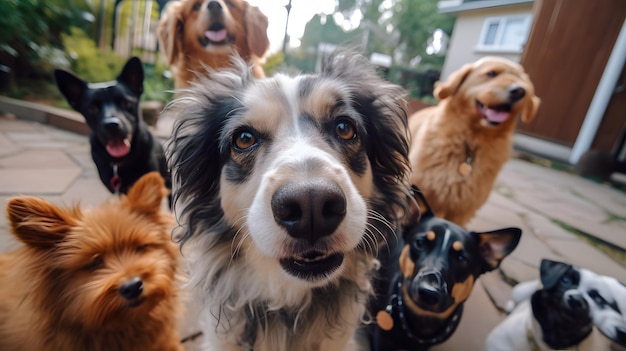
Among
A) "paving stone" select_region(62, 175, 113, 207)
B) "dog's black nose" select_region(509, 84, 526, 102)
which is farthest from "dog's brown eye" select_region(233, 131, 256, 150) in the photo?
"dog's black nose" select_region(509, 84, 526, 102)

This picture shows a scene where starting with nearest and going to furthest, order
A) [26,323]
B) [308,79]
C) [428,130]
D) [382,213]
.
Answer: [26,323]
[308,79]
[382,213]
[428,130]

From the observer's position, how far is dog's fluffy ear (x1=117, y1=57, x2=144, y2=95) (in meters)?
2.44

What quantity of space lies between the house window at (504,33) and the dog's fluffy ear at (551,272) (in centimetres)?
1213

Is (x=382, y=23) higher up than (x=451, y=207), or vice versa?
(x=382, y=23)

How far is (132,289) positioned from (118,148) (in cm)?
137

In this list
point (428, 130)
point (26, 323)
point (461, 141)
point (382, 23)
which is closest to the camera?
point (26, 323)

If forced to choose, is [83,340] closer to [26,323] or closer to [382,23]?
[26,323]

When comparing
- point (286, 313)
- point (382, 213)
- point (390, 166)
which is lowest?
point (286, 313)

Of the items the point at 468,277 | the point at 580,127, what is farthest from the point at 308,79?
the point at 580,127

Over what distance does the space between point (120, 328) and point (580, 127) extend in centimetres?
967

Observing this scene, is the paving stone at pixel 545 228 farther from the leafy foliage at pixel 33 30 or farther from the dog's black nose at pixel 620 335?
the leafy foliage at pixel 33 30

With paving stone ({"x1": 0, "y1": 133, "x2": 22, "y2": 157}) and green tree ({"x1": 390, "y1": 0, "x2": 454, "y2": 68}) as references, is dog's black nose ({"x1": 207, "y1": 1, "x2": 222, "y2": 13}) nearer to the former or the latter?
paving stone ({"x1": 0, "y1": 133, "x2": 22, "y2": 157})

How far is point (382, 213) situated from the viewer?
5.39 ft

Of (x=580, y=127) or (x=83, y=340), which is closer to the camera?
(x=83, y=340)
